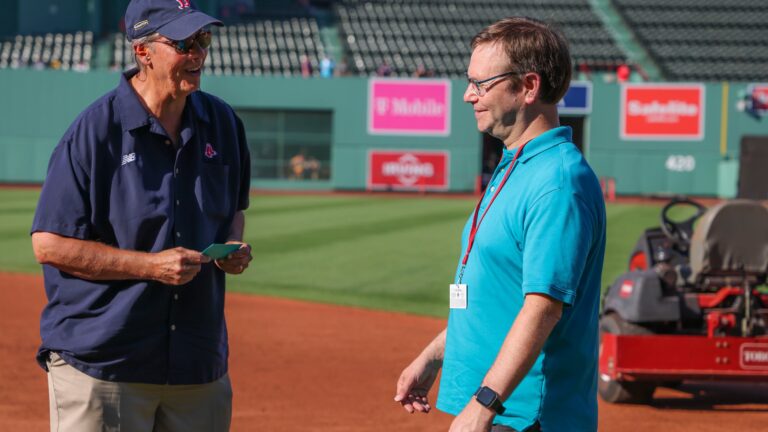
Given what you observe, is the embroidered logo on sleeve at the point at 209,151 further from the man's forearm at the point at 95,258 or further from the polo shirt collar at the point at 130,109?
the man's forearm at the point at 95,258

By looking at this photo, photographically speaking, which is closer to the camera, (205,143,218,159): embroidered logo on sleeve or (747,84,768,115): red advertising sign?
(205,143,218,159): embroidered logo on sleeve

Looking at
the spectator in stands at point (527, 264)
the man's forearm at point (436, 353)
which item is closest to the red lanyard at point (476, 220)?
the spectator in stands at point (527, 264)

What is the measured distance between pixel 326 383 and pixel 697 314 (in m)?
2.93

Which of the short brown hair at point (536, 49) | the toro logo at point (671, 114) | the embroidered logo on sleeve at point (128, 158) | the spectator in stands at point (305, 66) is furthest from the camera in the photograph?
the spectator in stands at point (305, 66)

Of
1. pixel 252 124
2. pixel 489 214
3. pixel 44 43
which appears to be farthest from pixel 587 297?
pixel 44 43

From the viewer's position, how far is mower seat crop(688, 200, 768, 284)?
7.43m

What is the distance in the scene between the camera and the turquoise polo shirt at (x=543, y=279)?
2.86 m

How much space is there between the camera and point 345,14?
149ft

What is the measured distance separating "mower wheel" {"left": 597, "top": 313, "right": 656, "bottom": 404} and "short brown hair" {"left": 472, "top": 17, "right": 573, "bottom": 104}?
4877mm

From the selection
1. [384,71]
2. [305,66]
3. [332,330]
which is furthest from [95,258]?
[305,66]

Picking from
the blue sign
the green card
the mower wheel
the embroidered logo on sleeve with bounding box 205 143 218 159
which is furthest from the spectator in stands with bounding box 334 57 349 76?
the green card

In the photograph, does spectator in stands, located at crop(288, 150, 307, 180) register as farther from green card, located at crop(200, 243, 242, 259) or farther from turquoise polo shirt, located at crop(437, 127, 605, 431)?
turquoise polo shirt, located at crop(437, 127, 605, 431)

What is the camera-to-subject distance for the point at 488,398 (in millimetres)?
2850

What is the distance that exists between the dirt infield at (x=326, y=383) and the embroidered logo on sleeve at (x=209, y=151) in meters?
3.71
